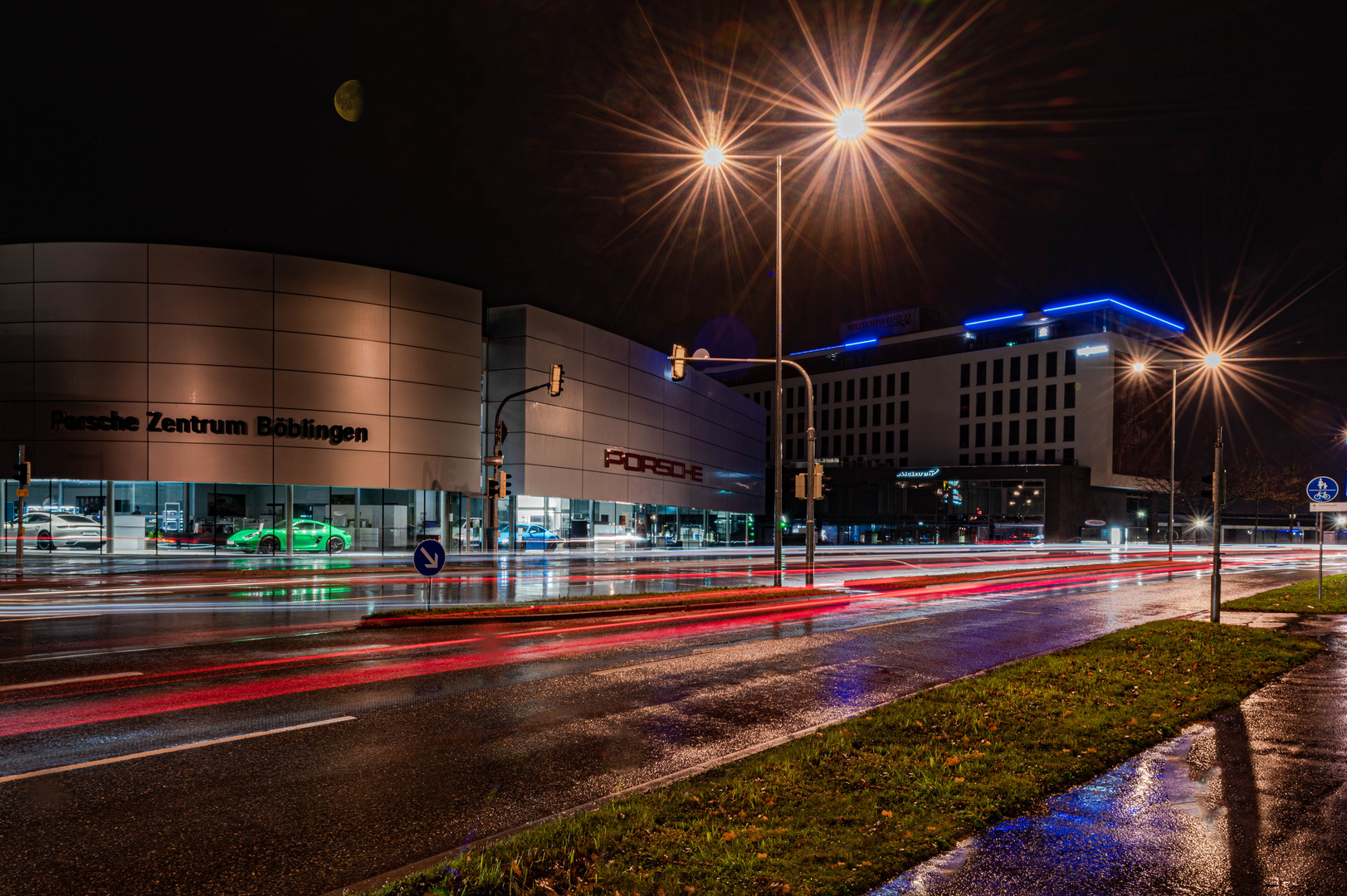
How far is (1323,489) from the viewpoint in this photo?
59.7 ft

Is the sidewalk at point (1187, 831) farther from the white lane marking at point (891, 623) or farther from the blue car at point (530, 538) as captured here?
the blue car at point (530, 538)

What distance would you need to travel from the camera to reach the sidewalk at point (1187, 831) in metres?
4.22

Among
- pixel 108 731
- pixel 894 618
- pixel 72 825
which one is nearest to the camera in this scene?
pixel 72 825

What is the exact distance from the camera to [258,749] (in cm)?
676

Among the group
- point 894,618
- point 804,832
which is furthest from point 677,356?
point 804,832

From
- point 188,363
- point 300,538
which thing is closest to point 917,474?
point 300,538

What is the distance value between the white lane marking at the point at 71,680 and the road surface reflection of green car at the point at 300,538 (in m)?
28.3

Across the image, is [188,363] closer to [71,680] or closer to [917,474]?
[71,680]

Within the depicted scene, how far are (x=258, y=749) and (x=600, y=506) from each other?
42.6m

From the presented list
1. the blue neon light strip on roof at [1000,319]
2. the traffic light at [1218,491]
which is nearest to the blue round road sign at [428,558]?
the traffic light at [1218,491]

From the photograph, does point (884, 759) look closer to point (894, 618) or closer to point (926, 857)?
point (926, 857)

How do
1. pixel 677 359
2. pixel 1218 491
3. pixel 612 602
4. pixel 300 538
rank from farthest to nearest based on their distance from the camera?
pixel 300 538, pixel 677 359, pixel 612 602, pixel 1218 491

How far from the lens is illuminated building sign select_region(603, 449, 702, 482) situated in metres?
49.5

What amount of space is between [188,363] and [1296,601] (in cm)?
4256
